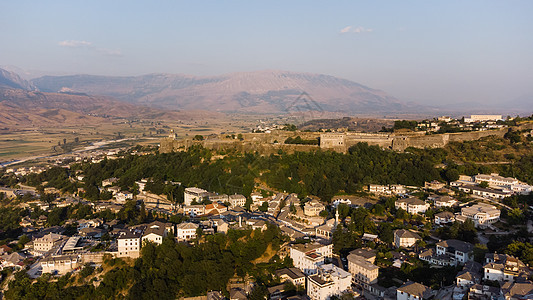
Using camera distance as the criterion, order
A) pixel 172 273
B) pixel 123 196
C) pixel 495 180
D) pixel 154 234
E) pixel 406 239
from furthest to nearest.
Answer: pixel 123 196 → pixel 495 180 → pixel 154 234 → pixel 406 239 → pixel 172 273

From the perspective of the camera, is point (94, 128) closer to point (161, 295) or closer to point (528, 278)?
point (161, 295)

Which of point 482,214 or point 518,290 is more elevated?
point 482,214

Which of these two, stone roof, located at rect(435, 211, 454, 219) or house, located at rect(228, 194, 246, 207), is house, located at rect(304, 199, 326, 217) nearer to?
house, located at rect(228, 194, 246, 207)

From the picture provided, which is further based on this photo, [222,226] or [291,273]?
[222,226]

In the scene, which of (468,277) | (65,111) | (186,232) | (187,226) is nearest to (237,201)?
(187,226)

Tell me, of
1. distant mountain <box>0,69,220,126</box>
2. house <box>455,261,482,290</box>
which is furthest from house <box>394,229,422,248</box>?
distant mountain <box>0,69,220,126</box>

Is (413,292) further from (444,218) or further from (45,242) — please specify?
(45,242)

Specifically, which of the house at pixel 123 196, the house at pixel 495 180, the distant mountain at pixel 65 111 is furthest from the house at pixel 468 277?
the distant mountain at pixel 65 111

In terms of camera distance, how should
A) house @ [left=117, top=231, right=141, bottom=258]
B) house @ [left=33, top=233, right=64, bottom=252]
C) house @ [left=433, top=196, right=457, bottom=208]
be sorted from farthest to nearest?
house @ [left=433, top=196, right=457, bottom=208] < house @ [left=33, top=233, right=64, bottom=252] < house @ [left=117, top=231, right=141, bottom=258]
